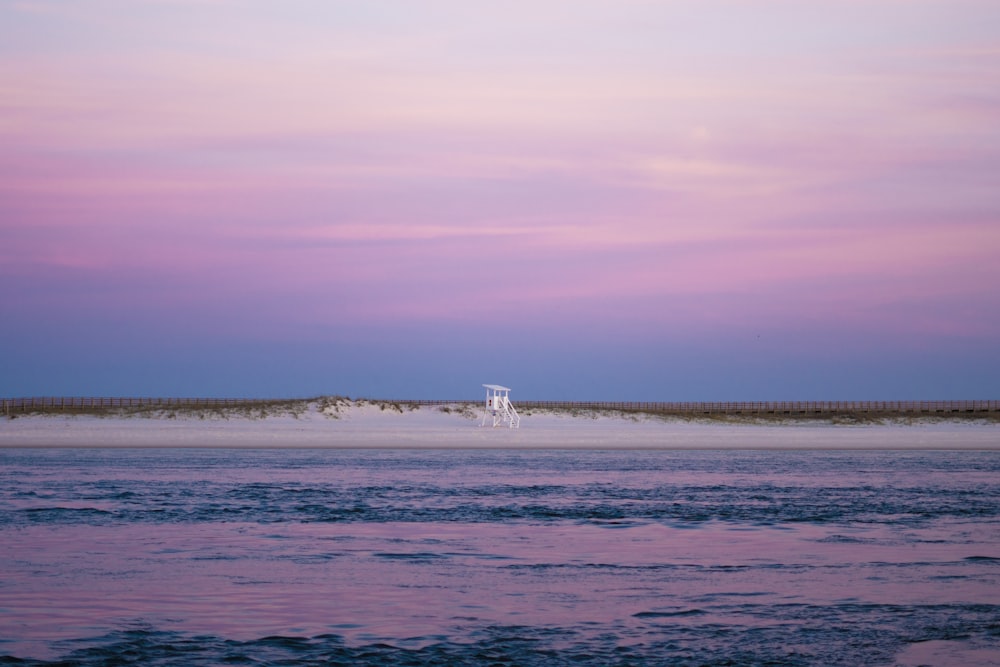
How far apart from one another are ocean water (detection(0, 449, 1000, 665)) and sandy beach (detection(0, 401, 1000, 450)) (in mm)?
26746

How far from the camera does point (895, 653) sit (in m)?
13.0

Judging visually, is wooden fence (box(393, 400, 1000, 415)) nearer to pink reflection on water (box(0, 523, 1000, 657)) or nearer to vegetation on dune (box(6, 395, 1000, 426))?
vegetation on dune (box(6, 395, 1000, 426))

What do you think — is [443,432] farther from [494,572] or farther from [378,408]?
[494,572]

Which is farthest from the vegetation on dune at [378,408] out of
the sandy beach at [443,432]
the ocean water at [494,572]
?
the ocean water at [494,572]

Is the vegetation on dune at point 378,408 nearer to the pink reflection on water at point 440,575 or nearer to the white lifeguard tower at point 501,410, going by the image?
the white lifeguard tower at point 501,410

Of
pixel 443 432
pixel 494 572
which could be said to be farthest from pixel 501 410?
pixel 494 572

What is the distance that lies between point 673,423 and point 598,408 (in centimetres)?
1217

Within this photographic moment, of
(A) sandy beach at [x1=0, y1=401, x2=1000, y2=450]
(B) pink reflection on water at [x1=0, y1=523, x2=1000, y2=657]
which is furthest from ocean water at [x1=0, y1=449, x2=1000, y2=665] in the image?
(A) sandy beach at [x1=0, y1=401, x2=1000, y2=450]

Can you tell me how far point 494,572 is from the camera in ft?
61.2

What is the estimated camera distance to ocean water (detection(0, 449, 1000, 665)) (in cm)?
1324

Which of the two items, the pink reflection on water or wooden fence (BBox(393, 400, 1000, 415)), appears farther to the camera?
wooden fence (BBox(393, 400, 1000, 415))

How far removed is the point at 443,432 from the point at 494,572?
174 ft

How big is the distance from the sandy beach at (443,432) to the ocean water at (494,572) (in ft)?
87.7

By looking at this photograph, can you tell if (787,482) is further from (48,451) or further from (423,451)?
(48,451)
